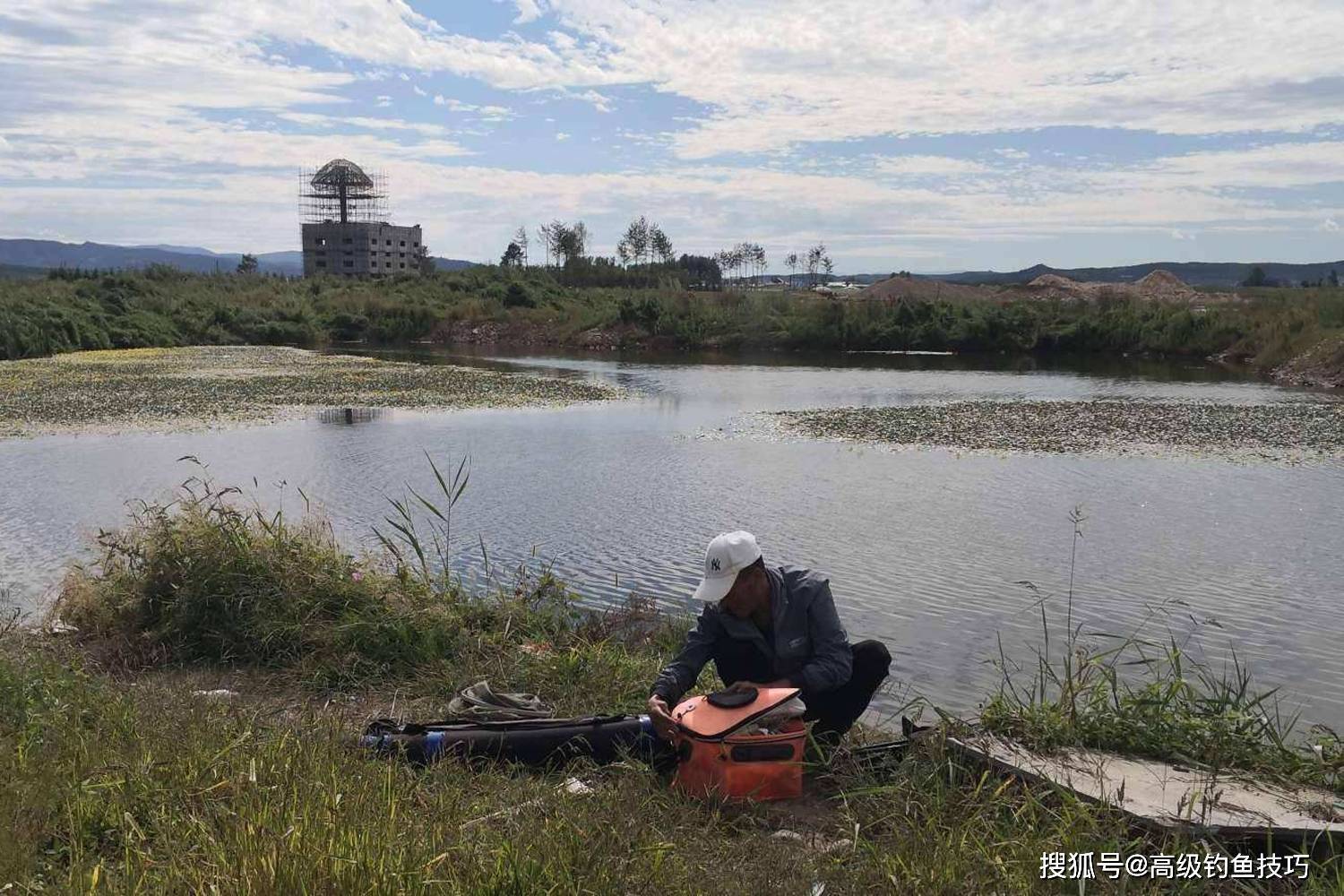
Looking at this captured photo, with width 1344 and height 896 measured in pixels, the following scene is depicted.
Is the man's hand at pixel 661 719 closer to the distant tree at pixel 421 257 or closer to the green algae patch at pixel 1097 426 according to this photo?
the green algae patch at pixel 1097 426

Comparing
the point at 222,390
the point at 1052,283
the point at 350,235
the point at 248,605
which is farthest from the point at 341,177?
the point at 248,605

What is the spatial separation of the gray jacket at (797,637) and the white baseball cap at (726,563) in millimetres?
164

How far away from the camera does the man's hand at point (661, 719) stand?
12.4ft

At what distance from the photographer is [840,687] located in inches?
159

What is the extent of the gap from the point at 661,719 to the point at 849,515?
6666mm

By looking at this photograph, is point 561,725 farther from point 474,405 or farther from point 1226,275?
point 1226,275

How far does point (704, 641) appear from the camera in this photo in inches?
162

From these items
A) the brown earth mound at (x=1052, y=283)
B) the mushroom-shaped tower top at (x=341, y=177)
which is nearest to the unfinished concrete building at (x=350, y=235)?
the mushroom-shaped tower top at (x=341, y=177)

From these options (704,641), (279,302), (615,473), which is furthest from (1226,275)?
(704,641)

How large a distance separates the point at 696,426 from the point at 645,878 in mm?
14561

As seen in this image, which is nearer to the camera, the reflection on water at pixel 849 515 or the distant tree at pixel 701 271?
the reflection on water at pixel 849 515

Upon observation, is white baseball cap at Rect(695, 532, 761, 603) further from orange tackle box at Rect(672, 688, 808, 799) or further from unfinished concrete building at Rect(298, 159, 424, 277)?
unfinished concrete building at Rect(298, 159, 424, 277)

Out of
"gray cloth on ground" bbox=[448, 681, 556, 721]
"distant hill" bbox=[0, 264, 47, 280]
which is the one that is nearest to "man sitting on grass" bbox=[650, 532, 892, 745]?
"gray cloth on ground" bbox=[448, 681, 556, 721]

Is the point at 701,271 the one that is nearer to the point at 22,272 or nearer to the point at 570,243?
the point at 570,243
